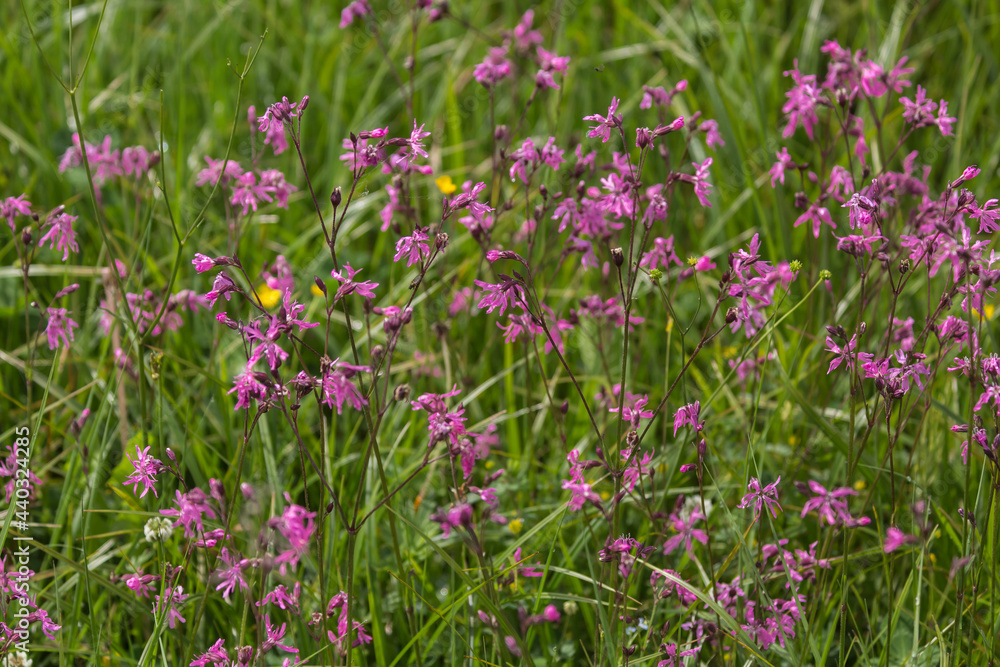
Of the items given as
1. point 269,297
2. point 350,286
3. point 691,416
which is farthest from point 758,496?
point 269,297

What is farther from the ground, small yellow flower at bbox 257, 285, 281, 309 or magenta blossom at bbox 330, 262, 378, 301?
magenta blossom at bbox 330, 262, 378, 301

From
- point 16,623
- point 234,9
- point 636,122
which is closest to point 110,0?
point 234,9

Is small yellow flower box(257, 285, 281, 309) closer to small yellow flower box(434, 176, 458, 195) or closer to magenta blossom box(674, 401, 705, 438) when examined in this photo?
small yellow flower box(434, 176, 458, 195)

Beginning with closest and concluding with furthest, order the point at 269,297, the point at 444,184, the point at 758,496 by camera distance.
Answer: the point at 758,496
the point at 269,297
the point at 444,184

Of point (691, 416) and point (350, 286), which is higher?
point (350, 286)

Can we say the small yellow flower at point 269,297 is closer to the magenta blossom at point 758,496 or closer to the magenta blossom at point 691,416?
the magenta blossom at point 691,416

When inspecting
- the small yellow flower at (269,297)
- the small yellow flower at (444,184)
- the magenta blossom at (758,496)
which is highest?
the small yellow flower at (444,184)

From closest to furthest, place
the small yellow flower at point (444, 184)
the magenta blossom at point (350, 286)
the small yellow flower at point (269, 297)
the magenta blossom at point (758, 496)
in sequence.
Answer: the magenta blossom at point (350, 286)
the magenta blossom at point (758, 496)
the small yellow flower at point (269, 297)
the small yellow flower at point (444, 184)

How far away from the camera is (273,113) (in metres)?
2.31

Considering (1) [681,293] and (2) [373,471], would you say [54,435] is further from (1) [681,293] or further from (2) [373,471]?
(1) [681,293]

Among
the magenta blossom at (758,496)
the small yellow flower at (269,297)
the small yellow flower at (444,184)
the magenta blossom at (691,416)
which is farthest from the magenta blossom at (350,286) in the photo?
the small yellow flower at (444,184)

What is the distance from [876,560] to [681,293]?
6.49 ft

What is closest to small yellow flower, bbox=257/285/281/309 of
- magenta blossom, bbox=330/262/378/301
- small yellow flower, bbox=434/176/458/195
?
small yellow flower, bbox=434/176/458/195

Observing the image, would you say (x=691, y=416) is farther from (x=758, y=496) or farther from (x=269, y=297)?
(x=269, y=297)
